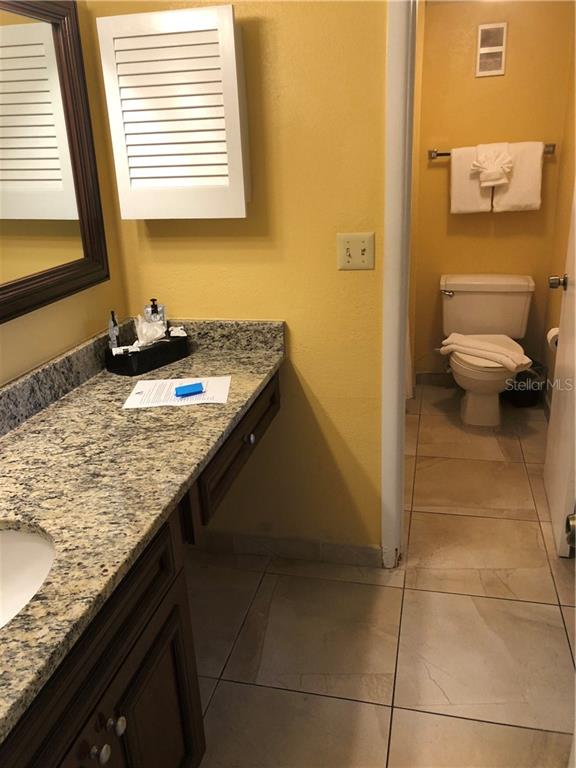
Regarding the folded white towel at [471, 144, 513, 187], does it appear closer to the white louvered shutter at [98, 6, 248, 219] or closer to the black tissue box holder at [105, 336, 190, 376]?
the white louvered shutter at [98, 6, 248, 219]

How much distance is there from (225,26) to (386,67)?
440mm

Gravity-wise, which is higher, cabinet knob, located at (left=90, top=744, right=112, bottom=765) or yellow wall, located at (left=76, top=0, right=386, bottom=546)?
yellow wall, located at (left=76, top=0, right=386, bottom=546)

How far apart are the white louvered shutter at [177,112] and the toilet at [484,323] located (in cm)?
184

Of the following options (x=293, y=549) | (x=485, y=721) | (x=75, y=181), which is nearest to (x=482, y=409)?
(x=293, y=549)

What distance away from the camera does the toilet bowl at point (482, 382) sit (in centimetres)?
313

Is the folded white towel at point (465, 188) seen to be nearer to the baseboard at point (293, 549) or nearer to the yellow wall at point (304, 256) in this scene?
the yellow wall at point (304, 256)

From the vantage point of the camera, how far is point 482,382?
3.16 meters

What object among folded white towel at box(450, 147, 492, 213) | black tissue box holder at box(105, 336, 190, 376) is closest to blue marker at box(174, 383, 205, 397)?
black tissue box holder at box(105, 336, 190, 376)

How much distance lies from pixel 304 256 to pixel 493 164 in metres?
1.88

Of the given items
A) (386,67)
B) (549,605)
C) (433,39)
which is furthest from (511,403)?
(386,67)

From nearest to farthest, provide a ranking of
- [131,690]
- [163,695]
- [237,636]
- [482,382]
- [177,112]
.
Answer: [131,690]
[163,695]
[177,112]
[237,636]
[482,382]

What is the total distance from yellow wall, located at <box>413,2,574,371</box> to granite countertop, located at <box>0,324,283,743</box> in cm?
213

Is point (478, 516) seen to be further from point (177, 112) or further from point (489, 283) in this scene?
point (177, 112)

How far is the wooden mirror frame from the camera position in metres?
1.49
